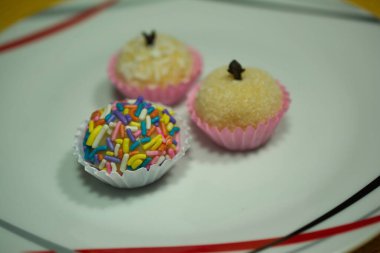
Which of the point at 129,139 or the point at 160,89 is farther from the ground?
the point at 160,89

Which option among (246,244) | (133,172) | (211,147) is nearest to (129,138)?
(133,172)

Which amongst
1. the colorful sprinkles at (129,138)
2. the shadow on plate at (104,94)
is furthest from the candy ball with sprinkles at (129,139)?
the shadow on plate at (104,94)

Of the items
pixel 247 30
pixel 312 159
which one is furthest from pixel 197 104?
pixel 247 30

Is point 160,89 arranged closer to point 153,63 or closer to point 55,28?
Answer: point 153,63

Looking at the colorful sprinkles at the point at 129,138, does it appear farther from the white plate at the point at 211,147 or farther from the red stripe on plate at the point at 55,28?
the red stripe on plate at the point at 55,28

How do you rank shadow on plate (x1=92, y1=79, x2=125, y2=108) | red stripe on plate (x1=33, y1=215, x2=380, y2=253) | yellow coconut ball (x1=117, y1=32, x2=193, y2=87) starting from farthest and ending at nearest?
1. shadow on plate (x1=92, y1=79, x2=125, y2=108)
2. yellow coconut ball (x1=117, y1=32, x2=193, y2=87)
3. red stripe on plate (x1=33, y1=215, x2=380, y2=253)

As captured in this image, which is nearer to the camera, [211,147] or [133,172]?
[133,172]

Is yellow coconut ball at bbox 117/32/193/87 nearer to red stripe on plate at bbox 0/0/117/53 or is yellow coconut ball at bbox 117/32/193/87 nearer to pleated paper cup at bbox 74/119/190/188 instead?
pleated paper cup at bbox 74/119/190/188

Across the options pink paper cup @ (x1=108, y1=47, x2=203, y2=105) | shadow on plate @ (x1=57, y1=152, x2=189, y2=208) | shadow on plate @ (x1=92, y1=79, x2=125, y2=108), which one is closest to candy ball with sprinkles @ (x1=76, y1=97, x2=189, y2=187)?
shadow on plate @ (x1=57, y1=152, x2=189, y2=208)
